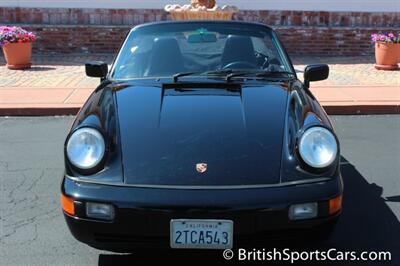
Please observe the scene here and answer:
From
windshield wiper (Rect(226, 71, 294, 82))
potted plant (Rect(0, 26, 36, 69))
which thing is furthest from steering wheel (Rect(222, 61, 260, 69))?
potted plant (Rect(0, 26, 36, 69))

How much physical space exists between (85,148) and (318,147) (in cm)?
129

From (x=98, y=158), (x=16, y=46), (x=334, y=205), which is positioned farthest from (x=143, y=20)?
(x=334, y=205)

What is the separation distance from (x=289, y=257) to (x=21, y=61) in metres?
8.26

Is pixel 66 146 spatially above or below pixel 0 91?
above

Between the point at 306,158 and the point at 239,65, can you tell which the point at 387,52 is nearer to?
the point at 239,65

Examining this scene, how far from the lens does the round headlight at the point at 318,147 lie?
2.76m

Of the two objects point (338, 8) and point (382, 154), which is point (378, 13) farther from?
point (382, 154)

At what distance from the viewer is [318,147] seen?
283 centimetres

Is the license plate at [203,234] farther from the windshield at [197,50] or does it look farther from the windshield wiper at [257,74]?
the windshield at [197,50]

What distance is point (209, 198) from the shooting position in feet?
8.38

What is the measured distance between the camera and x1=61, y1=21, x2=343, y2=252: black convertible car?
2.55 m

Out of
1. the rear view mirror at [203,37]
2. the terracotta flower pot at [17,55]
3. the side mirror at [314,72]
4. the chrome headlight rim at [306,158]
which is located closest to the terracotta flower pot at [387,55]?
the side mirror at [314,72]

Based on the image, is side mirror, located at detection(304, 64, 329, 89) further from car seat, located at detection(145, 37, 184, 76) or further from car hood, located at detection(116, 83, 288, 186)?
car seat, located at detection(145, 37, 184, 76)

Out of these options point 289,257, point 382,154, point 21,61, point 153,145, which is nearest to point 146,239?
point 153,145
